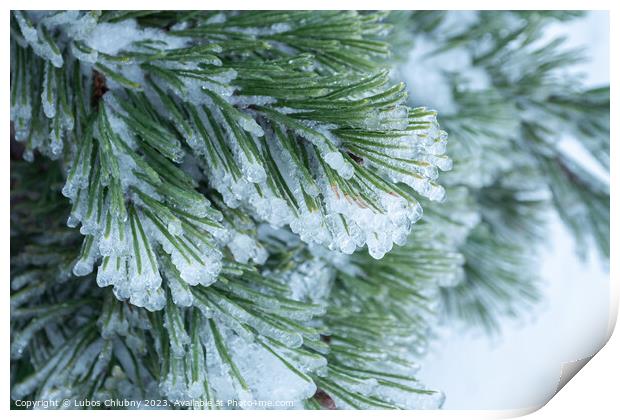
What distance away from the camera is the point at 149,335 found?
0.47 m

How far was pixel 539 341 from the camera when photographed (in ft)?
2.92

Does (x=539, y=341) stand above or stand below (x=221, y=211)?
below

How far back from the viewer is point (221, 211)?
1.47 ft

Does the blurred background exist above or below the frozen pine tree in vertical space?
below

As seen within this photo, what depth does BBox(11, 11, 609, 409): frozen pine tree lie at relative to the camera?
38 centimetres

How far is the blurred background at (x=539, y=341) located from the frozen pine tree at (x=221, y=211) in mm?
160

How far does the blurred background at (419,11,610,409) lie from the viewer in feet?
2.32

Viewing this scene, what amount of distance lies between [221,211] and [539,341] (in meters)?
0.60

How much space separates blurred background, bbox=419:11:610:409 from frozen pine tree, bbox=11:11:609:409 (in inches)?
6.3

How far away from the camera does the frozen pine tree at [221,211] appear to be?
1.26 ft

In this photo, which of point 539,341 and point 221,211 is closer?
point 221,211

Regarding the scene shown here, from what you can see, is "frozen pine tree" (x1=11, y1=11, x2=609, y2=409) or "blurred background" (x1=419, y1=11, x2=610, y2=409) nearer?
"frozen pine tree" (x1=11, y1=11, x2=609, y2=409)
